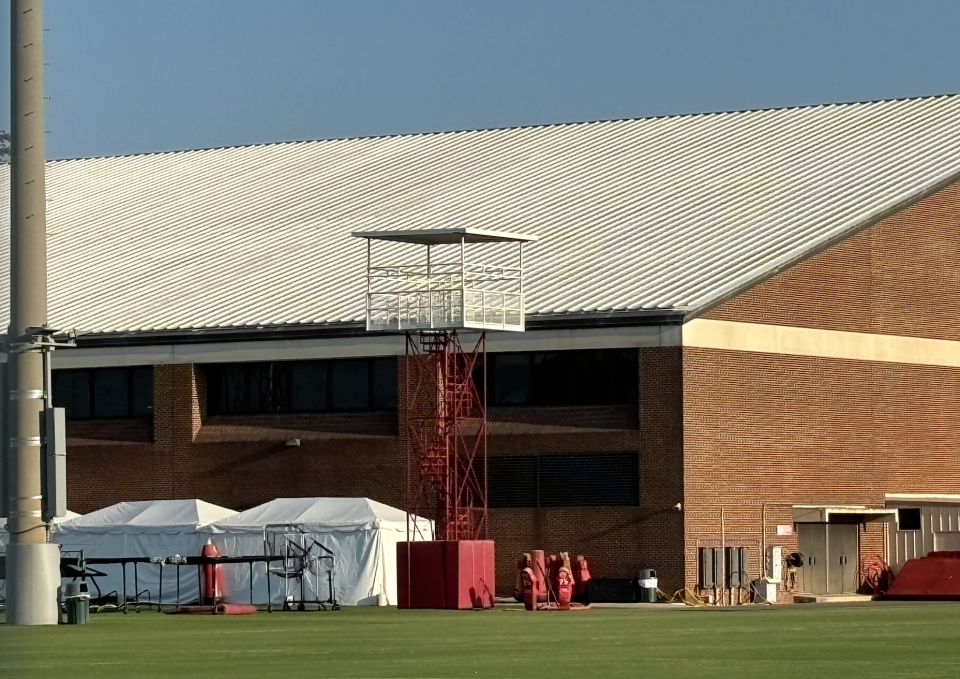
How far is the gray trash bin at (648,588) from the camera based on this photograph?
51.0 metres

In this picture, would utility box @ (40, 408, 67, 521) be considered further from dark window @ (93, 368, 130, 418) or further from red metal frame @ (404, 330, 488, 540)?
dark window @ (93, 368, 130, 418)

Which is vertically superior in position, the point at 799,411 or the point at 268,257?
the point at 268,257

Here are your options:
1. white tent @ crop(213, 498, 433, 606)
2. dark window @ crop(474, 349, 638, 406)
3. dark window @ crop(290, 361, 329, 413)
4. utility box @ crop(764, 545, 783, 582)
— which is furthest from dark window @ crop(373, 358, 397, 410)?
utility box @ crop(764, 545, 783, 582)

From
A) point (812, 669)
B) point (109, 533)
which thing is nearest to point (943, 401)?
point (109, 533)

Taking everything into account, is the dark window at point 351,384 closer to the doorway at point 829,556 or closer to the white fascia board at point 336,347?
the white fascia board at point 336,347

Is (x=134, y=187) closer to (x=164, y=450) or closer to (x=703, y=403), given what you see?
(x=164, y=450)

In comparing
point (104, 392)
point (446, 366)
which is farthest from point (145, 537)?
point (446, 366)

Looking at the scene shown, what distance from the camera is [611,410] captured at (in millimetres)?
52906

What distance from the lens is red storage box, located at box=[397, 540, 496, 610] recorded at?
4572 centimetres

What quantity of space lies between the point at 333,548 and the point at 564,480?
6660mm

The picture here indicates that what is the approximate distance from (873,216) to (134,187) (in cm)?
3070

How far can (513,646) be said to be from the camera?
26062 millimetres

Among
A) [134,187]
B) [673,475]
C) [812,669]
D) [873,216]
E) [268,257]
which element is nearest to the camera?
[812,669]

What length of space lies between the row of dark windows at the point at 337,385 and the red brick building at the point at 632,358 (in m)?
0.07
